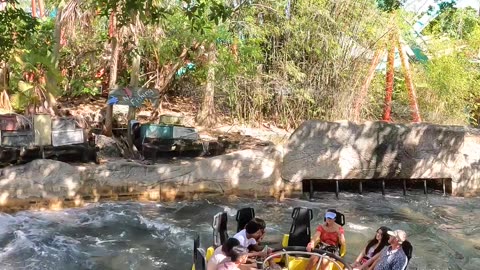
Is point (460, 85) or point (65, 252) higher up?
point (460, 85)

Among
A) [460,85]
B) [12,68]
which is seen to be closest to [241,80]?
[12,68]

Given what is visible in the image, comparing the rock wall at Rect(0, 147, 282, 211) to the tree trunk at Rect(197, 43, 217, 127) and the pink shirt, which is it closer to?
the tree trunk at Rect(197, 43, 217, 127)

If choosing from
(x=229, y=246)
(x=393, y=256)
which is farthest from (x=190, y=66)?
(x=229, y=246)

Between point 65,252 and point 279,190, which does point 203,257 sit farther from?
point 279,190

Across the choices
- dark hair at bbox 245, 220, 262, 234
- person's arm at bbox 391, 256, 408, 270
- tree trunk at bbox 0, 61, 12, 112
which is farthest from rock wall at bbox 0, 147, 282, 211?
person's arm at bbox 391, 256, 408, 270

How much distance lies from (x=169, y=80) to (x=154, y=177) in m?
4.61

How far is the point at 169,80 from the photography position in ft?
44.9

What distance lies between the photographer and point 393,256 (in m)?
5.09

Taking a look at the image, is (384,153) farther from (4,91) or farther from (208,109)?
(4,91)

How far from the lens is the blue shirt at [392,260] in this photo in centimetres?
499

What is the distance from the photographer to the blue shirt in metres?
4.99

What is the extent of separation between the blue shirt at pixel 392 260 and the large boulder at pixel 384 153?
17.9 ft

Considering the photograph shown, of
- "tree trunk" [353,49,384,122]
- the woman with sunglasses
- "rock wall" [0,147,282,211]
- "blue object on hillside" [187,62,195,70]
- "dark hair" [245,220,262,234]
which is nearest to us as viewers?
"dark hair" [245,220,262,234]

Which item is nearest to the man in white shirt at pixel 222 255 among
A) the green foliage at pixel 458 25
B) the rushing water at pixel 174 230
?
the rushing water at pixel 174 230
